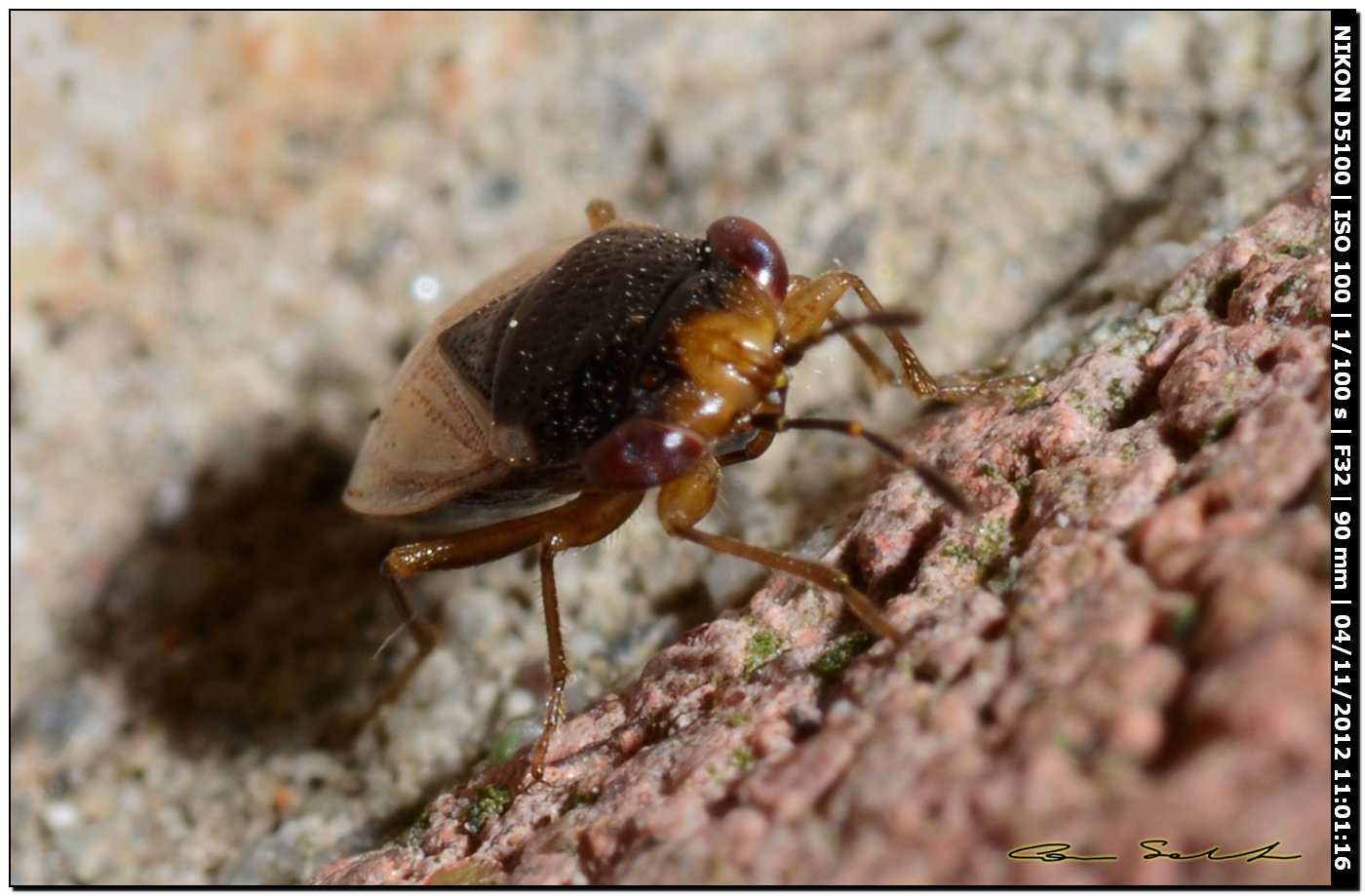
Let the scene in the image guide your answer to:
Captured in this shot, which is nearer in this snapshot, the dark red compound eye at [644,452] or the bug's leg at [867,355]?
the dark red compound eye at [644,452]

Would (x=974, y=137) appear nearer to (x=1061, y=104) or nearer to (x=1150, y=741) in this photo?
(x=1061, y=104)

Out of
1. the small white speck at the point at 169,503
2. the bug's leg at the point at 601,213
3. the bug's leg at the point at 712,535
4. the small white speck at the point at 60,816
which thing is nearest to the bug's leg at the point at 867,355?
the bug's leg at the point at 712,535

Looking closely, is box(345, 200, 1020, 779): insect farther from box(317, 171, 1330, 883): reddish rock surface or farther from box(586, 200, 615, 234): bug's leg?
box(586, 200, 615, 234): bug's leg

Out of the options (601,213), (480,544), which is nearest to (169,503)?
(480,544)

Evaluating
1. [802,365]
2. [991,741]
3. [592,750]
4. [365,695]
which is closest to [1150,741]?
[991,741]
